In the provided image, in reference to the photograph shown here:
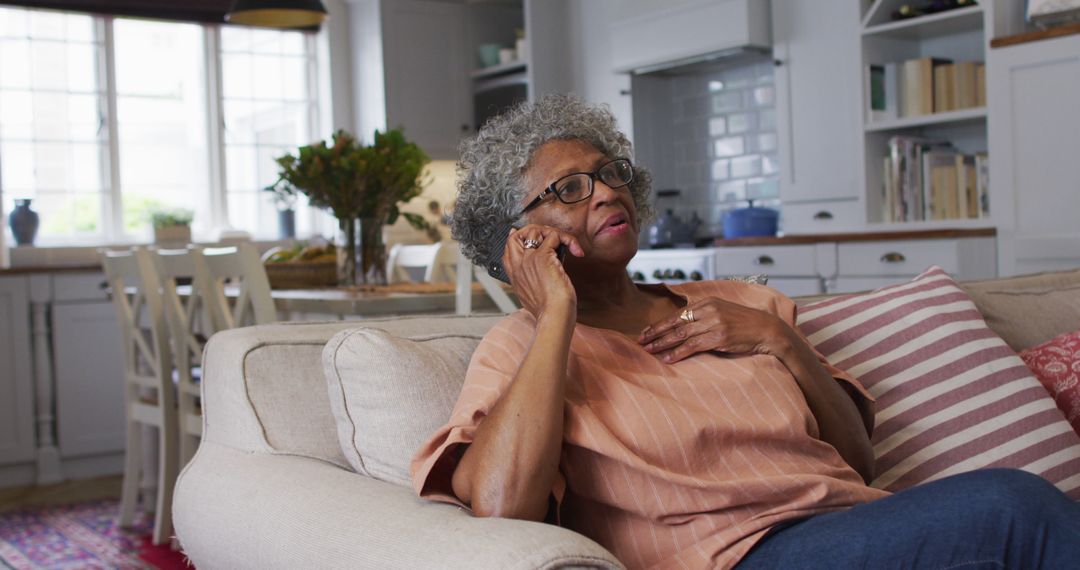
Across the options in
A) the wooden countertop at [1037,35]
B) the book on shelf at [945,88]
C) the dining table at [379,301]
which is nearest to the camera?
the dining table at [379,301]

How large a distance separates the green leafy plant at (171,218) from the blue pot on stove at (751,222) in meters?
2.91

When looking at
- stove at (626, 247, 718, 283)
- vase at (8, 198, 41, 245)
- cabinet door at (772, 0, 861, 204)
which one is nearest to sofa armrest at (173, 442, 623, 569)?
stove at (626, 247, 718, 283)

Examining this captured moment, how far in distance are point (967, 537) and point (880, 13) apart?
4.02 metres

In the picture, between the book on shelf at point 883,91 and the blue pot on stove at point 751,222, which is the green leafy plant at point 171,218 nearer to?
the blue pot on stove at point 751,222

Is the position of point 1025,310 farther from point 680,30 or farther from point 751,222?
point 680,30

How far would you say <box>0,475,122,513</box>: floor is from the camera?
4562 millimetres

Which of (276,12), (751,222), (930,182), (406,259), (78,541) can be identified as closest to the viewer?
(78,541)

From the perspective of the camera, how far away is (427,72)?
6785mm

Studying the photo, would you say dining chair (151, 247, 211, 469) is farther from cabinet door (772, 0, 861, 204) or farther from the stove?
cabinet door (772, 0, 861, 204)

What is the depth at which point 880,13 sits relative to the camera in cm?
484

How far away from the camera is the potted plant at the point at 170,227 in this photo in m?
5.92

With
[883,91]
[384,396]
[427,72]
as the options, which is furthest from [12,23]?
[384,396]

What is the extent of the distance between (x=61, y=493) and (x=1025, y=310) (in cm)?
405

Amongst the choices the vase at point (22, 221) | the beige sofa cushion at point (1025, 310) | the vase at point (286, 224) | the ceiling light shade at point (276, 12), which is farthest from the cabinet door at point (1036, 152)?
the vase at point (22, 221)
